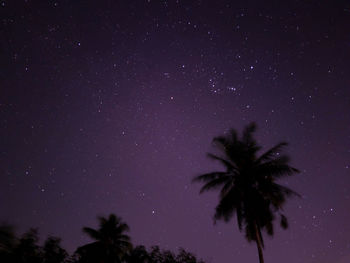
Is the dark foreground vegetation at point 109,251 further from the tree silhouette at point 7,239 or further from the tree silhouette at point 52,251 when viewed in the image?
the tree silhouette at point 7,239

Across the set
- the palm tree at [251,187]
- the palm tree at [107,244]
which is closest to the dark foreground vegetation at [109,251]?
the palm tree at [107,244]

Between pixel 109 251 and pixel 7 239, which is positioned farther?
pixel 109 251

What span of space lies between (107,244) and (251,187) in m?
17.9

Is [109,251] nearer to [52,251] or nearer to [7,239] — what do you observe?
[52,251]

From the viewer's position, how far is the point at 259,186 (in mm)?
19766

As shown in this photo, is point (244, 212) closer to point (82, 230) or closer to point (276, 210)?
point (276, 210)

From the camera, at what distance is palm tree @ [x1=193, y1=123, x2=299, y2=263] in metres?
19.3

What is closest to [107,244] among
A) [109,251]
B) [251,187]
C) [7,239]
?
[109,251]

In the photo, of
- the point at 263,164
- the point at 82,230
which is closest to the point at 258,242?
the point at 263,164

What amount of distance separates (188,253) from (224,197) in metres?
14.6

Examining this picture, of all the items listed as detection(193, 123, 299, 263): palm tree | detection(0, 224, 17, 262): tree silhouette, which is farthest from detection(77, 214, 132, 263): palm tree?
detection(0, 224, 17, 262): tree silhouette

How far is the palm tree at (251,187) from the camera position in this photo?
19.3 metres

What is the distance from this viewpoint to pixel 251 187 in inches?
780

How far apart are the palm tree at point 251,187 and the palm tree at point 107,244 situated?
600 inches
